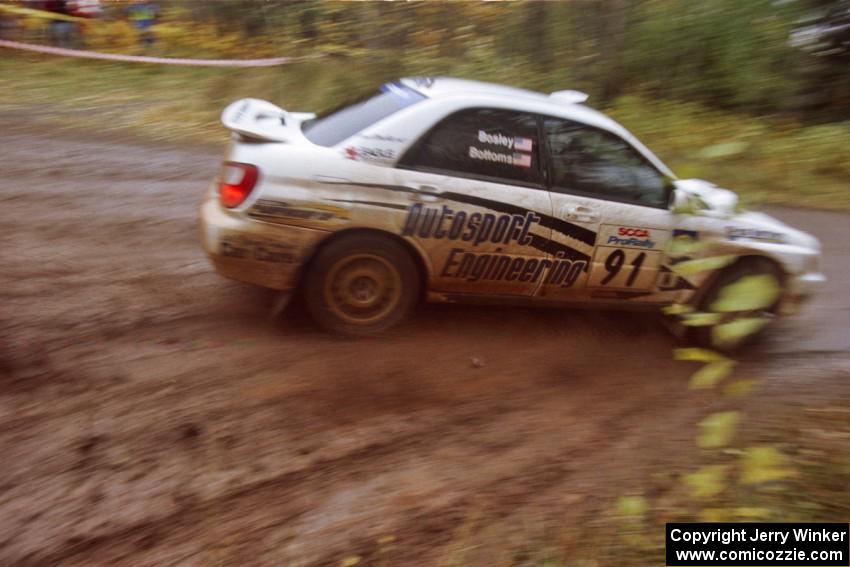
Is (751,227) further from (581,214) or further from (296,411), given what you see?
(296,411)

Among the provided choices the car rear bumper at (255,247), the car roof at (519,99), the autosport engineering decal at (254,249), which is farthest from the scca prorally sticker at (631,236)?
the autosport engineering decal at (254,249)

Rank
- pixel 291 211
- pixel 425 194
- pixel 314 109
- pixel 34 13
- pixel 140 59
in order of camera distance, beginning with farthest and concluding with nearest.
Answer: pixel 34 13
pixel 140 59
pixel 314 109
pixel 425 194
pixel 291 211

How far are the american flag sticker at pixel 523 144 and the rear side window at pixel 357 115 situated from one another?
0.71 meters

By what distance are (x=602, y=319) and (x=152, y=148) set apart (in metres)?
6.42

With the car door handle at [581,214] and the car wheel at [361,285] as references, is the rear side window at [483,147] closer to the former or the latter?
the car door handle at [581,214]

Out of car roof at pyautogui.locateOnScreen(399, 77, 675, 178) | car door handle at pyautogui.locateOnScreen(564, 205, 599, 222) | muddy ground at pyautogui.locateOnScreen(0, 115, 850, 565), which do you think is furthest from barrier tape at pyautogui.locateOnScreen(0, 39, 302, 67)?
car door handle at pyautogui.locateOnScreen(564, 205, 599, 222)

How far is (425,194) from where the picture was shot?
16.6 ft

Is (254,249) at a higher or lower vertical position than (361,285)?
higher

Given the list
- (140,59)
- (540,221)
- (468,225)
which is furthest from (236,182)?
(140,59)

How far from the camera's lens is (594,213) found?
A: 17.6ft

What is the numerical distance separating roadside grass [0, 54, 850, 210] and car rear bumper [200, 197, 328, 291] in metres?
5.99

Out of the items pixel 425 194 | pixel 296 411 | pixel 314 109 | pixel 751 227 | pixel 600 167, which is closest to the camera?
pixel 296 411

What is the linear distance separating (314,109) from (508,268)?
7.13 m

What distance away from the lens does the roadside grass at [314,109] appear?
10516 millimetres
